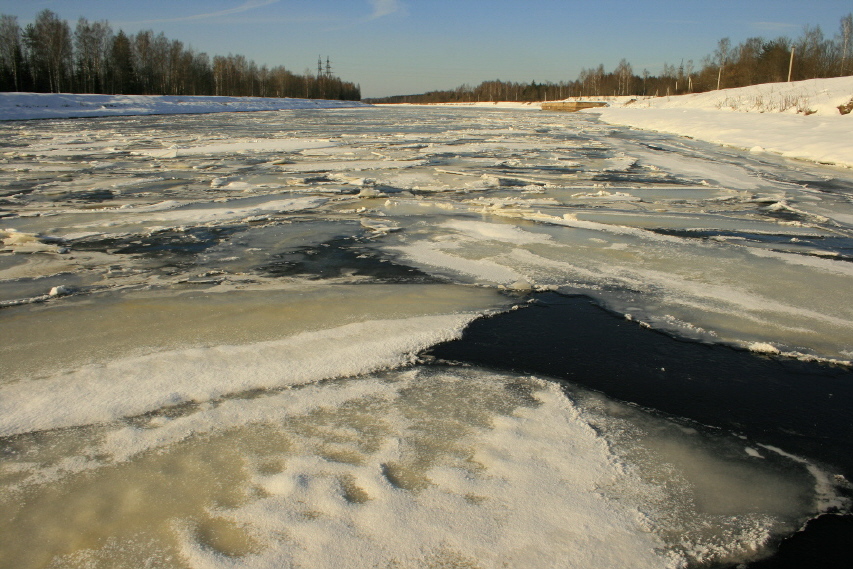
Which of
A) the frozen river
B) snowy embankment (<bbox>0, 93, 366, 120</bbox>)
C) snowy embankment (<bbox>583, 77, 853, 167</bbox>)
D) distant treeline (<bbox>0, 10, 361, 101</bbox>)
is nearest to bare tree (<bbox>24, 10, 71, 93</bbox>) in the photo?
distant treeline (<bbox>0, 10, 361, 101</bbox>)

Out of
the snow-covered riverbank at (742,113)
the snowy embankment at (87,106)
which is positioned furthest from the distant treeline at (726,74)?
the snowy embankment at (87,106)

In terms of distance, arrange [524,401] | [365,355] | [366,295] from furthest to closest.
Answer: [366,295], [365,355], [524,401]

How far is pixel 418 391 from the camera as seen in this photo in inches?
75.4

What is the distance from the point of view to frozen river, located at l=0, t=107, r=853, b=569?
126cm

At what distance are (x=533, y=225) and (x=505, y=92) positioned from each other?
11766 centimetres

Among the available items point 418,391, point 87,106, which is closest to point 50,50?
point 87,106

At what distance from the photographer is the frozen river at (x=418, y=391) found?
1263 mm

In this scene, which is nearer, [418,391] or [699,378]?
[418,391]

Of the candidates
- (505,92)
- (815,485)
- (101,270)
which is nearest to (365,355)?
(815,485)

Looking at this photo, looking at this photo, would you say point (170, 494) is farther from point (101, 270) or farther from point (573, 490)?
point (101, 270)

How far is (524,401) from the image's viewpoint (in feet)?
6.11

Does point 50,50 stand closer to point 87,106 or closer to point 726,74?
point 87,106

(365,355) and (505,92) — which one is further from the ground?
(505,92)

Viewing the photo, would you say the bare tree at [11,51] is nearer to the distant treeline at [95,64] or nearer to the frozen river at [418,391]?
the distant treeline at [95,64]
